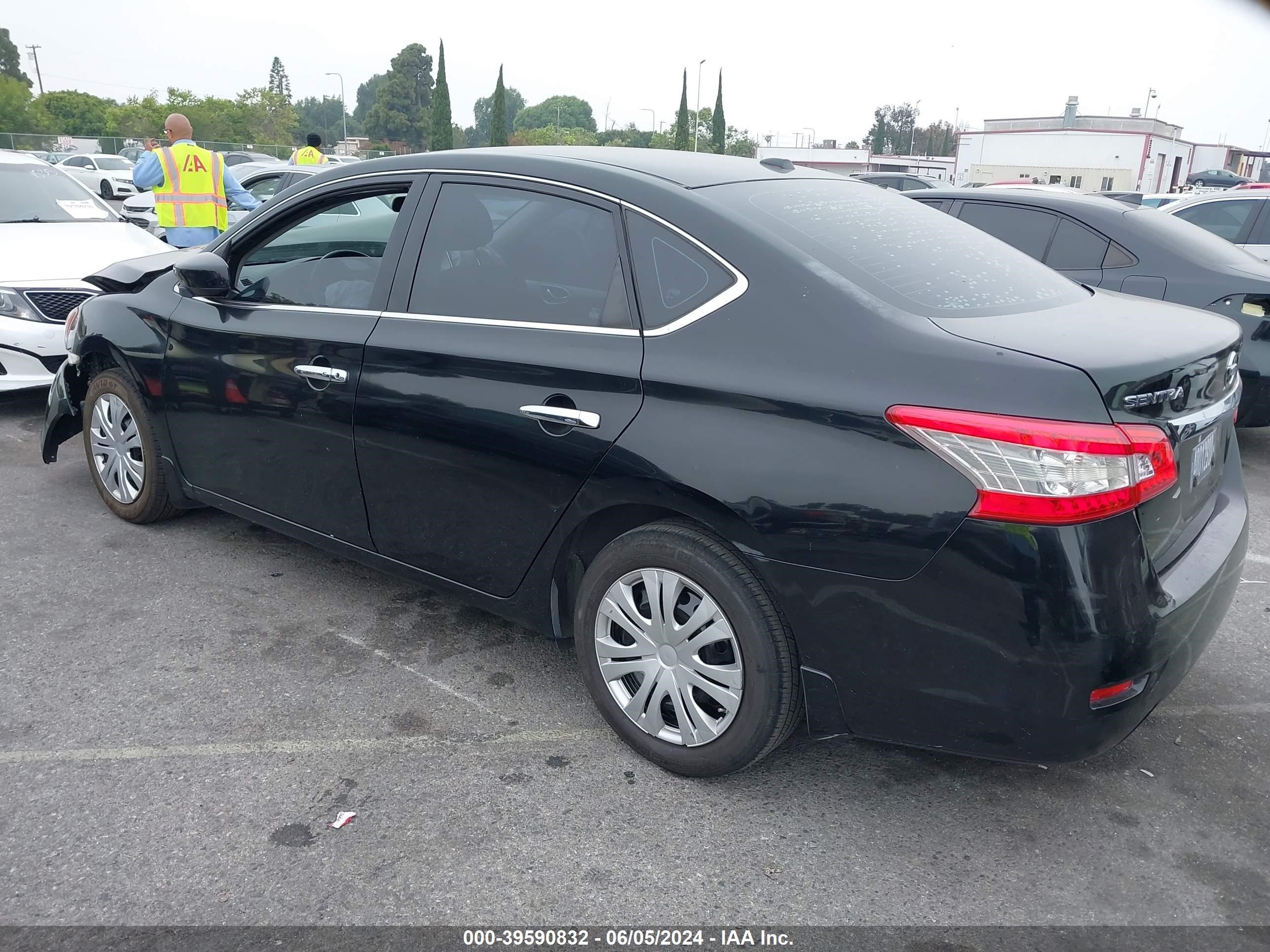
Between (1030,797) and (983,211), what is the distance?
15.6 ft

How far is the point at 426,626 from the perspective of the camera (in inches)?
149

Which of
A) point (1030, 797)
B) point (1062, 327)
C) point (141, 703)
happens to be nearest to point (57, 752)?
point (141, 703)

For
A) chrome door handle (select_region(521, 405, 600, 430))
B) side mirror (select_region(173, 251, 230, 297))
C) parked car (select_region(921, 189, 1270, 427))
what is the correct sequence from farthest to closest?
1. parked car (select_region(921, 189, 1270, 427))
2. side mirror (select_region(173, 251, 230, 297))
3. chrome door handle (select_region(521, 405, 600, 430))

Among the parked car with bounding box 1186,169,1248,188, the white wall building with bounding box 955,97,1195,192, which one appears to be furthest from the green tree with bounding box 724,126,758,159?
the parked car with bounding box 1186,169,1248,188

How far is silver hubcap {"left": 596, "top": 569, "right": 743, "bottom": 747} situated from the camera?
266 cm

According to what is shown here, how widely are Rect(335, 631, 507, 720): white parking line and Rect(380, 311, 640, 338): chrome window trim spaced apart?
1167 millimetres

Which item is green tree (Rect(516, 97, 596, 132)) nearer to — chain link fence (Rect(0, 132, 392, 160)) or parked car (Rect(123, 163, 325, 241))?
chain link fence (Rect(0, 132, 392, 160))

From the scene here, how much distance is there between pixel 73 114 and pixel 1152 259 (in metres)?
67.8

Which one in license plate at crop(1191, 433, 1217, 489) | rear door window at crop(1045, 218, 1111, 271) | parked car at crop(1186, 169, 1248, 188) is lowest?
parked car at crop(1186, 169, 1248, 188)

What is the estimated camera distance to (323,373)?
345cm

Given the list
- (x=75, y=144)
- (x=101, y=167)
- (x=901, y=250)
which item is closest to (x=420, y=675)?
(x=901, y=250)

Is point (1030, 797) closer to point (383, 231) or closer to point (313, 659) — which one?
point (313, 659)

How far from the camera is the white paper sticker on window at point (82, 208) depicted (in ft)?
25.7

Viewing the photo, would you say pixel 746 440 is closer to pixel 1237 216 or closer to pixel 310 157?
pixel 1237 216
